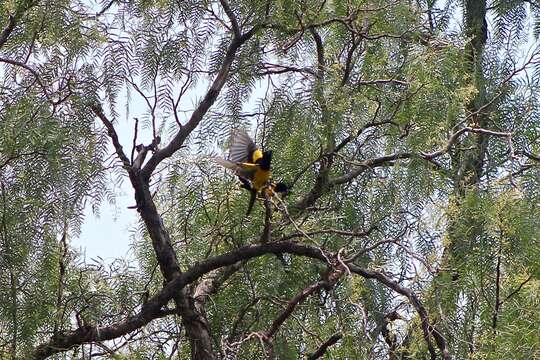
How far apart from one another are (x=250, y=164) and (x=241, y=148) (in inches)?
4.9

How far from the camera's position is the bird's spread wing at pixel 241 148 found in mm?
3609

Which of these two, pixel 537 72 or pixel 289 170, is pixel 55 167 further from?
pixel 537 72

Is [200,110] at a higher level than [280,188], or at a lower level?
higher

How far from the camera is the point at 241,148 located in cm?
362

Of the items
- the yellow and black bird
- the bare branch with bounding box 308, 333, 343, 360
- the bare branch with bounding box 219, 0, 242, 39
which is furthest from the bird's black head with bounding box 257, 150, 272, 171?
the bare branch with bounding box 308, 333, 343, 360

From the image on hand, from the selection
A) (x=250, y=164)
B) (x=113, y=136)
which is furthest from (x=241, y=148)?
(x=113, y=136)

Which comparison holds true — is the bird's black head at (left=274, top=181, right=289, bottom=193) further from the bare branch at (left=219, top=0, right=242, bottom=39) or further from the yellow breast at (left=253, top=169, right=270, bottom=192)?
the bare branch at (left=219, top=0, right=242, bottom=39)

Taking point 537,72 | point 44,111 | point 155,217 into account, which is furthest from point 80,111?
point 537,72

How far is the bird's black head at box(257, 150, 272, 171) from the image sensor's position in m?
3.51

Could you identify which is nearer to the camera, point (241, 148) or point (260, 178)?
point (260, 178)

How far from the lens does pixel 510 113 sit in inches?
165

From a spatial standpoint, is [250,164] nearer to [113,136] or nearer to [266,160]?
[266,160]

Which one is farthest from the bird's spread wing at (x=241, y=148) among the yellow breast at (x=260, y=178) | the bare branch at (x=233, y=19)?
the bare branch at (x=233, y=19)

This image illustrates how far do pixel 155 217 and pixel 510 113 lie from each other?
4.86 feet
